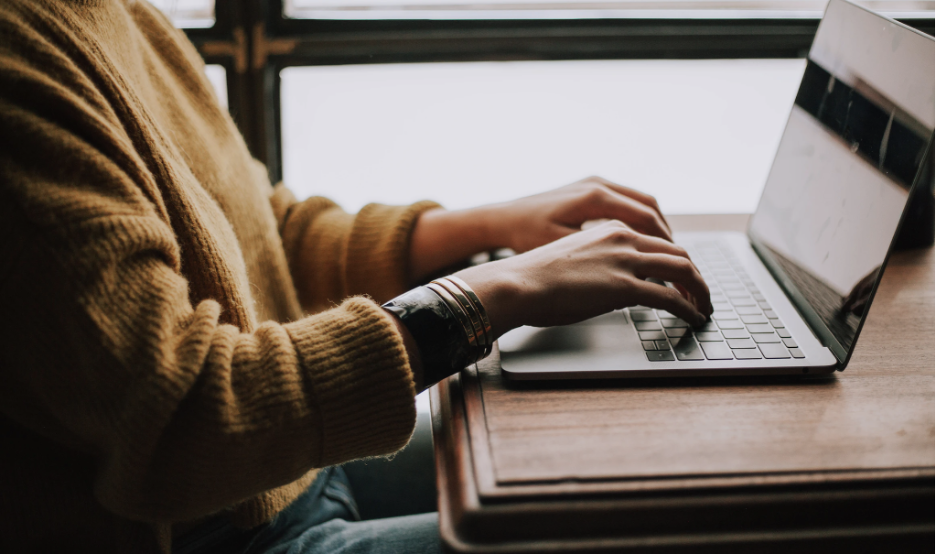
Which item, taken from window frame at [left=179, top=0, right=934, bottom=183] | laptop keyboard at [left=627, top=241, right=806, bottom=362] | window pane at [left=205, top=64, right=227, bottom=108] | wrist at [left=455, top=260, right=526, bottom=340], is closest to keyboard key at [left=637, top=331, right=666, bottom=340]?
laptop keyboard at [left=627, top=241, right=806, bottom=362]

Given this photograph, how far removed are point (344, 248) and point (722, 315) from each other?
491mm

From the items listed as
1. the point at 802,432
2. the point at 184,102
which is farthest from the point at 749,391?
the point at 184,102

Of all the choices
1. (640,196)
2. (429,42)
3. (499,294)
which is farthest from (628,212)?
(429,42)

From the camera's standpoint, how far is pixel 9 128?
1.41ft

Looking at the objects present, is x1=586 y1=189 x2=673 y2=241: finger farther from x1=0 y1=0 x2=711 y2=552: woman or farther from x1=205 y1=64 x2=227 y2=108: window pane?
x1=205 y1=64 x2=227 y2=108: window pane

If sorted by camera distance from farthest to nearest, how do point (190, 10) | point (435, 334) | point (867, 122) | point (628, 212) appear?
point (190, 10)
point (628, 212)
point (867, 122)
point (435, 334)

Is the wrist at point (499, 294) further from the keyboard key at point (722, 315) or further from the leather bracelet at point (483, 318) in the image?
the keyboard key at point (722, 315)

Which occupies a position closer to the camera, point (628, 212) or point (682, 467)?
point (682, 467)

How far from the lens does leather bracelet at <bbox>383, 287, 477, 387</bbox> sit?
1.82 ft

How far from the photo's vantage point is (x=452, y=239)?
32.9 inches

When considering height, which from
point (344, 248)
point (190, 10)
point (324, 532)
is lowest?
point (324, 532)

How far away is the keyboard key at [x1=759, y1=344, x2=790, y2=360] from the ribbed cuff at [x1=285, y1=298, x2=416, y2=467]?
0.35m

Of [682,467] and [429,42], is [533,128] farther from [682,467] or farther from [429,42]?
[682,467]

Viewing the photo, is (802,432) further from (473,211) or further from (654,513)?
(473,211)
